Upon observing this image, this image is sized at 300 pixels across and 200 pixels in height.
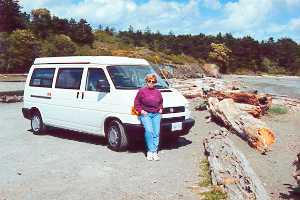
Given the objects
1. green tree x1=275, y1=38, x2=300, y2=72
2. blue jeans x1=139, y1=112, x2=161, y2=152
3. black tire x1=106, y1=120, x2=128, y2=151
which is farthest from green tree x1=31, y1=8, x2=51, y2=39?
green tree x1=275, y1=38, x2=300, y2=72

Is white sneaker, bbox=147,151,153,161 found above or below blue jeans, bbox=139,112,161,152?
below

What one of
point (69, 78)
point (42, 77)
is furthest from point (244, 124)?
point (42, 77)

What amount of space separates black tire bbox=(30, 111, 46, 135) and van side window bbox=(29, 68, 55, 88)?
842mm

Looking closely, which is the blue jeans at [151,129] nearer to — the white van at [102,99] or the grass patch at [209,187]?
the white van at [102,99]

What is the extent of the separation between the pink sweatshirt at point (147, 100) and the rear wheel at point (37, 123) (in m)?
4.17

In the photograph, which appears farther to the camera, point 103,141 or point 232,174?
point 103,141

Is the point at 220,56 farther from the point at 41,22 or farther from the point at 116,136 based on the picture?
the point at 116,136

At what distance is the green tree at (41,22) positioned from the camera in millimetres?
71500

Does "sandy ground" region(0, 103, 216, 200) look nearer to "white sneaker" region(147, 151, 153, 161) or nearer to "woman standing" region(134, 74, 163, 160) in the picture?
"white sneaker" region(147, 151, 153, 161)

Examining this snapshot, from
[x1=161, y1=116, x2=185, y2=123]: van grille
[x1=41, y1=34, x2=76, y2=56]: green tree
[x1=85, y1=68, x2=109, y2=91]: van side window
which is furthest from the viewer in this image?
[x1=41, y1=34, x2=76, y2=56]: green tree

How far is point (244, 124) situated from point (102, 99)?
3906 mm

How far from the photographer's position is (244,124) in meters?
13.2

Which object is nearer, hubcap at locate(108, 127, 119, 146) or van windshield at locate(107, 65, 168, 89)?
hubcap at locate(108, 127, 119, 146)

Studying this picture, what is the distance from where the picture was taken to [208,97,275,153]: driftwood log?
12.5 metres
